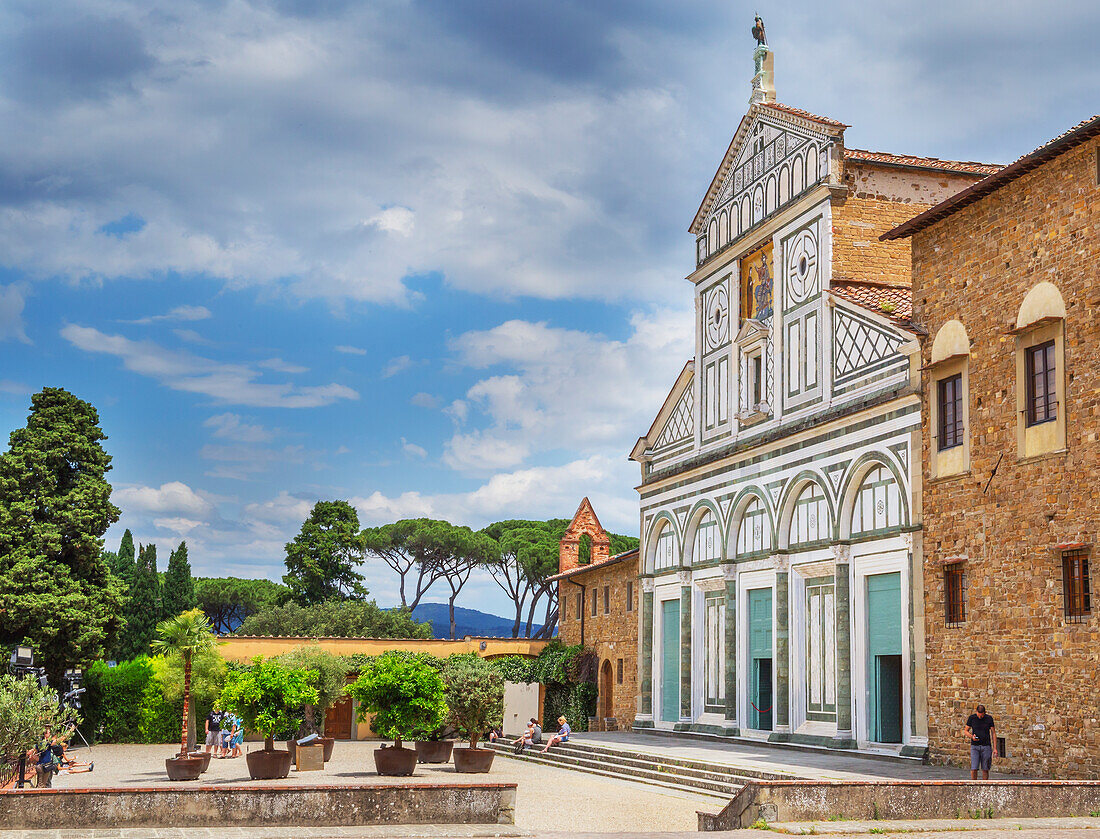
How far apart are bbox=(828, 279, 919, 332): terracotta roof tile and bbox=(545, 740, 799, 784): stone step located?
9283mm

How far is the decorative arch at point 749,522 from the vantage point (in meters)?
28.3

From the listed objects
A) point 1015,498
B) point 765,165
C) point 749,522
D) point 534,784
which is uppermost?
point 765,165

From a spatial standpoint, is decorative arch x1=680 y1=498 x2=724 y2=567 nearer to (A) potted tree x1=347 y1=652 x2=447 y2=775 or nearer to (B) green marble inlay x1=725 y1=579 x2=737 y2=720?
(B) green marble inlay x1=725 y1=579 x2=737 y2=720

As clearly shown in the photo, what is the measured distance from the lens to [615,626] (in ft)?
124

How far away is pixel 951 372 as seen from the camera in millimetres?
21344

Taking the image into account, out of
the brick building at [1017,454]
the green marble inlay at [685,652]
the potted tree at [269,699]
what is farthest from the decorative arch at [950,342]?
the potted tree at [269,699]

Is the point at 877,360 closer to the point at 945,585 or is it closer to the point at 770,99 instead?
the point at 945,585

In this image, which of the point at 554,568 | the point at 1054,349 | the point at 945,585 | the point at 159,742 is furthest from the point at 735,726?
the point at 554,568

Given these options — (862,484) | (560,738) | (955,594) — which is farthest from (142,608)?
(955,594)

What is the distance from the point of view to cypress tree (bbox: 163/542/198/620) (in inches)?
2303

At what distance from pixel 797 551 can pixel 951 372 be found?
23.0ft

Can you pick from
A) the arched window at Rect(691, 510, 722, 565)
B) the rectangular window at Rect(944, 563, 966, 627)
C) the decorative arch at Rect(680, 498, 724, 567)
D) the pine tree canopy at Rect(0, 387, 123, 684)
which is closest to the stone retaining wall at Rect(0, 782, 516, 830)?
the rectangular window at Rect(944, 563, 966, 627)

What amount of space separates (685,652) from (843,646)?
311 inches

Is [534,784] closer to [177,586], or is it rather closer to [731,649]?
[731,649]
